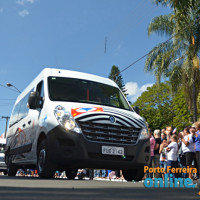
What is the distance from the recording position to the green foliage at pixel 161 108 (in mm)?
55519

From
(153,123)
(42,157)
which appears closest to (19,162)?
(42,157)

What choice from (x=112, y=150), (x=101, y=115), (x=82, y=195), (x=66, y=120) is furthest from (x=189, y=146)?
(x=82, y=195)

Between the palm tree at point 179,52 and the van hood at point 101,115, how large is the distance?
51.3ft

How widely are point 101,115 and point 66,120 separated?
73 centimetres

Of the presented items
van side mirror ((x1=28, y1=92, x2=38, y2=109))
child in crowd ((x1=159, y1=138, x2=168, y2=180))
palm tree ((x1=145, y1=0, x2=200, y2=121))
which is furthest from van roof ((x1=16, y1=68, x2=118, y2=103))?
palm tree ((x1=145, y1=0, x2=200, y2=121))

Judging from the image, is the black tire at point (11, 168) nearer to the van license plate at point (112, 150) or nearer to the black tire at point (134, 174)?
the black tire at point (134, 174)

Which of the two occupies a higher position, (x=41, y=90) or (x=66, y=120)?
(x=41, y=90)

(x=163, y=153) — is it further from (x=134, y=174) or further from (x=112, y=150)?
(x=112, y=150)

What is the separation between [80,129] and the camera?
7.46 metres


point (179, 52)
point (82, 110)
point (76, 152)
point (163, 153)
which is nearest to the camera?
point (76, 152)

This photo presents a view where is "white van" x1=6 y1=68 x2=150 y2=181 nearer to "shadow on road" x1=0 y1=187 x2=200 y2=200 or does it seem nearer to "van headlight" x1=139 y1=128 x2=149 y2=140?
"van headlight" x1=139 y1=128 x2=149 y2=140

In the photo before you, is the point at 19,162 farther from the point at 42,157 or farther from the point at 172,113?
the point at 172,113

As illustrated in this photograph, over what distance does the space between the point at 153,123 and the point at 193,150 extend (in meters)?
49.1

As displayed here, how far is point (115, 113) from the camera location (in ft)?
26.2
